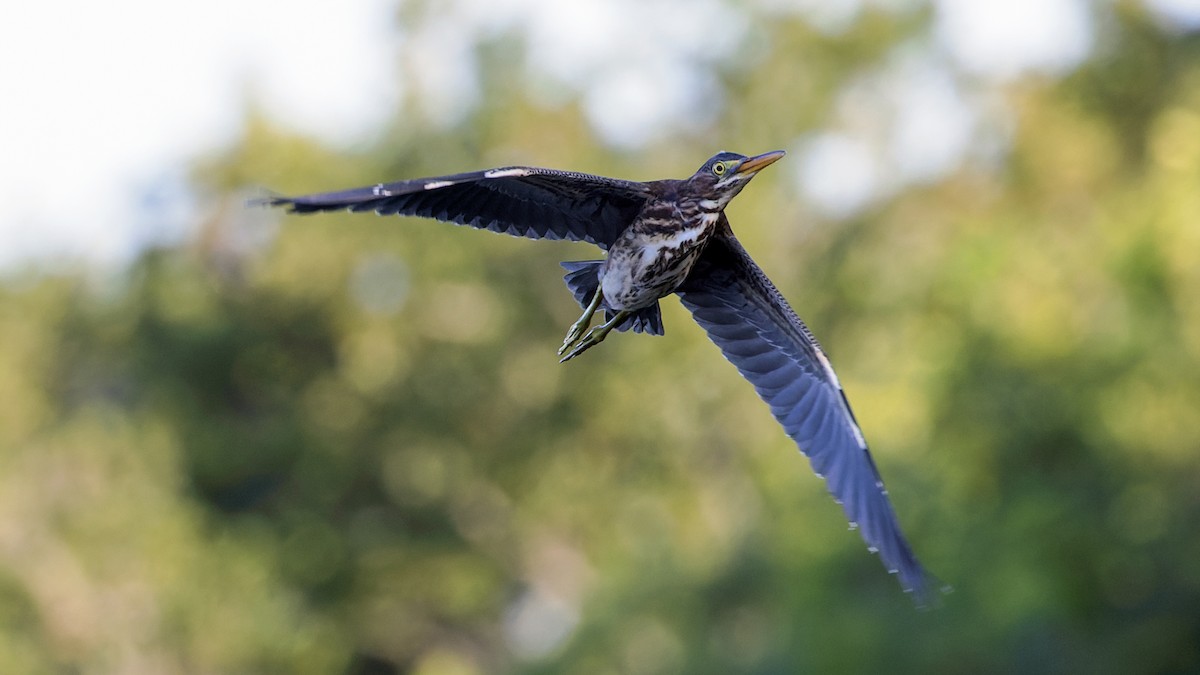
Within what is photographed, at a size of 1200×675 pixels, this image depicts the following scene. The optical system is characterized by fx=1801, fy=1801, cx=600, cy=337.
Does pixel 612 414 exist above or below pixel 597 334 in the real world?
above

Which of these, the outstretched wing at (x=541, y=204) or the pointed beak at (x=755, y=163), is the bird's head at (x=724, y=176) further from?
the outstretched wing at (x=541, y=204)

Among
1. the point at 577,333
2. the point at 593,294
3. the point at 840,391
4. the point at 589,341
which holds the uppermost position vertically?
the point at 593,294

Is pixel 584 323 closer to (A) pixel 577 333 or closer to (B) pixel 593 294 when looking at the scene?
(A) pixel 577 333

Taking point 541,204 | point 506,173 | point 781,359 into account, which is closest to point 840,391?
point 781,359

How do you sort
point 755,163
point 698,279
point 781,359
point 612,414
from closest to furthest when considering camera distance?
point 755,163, point 698,279, point 781,359, point 612,414

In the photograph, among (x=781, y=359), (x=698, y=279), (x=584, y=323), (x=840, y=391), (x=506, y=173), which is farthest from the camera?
(x=781, y=359)

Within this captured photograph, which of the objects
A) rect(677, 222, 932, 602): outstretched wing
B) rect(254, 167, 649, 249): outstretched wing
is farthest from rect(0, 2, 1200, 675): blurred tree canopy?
rect(254, 167, 649, 249): outstretched wing

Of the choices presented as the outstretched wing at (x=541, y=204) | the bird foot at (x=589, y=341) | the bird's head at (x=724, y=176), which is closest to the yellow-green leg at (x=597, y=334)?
the bird foot at (x=589, y=341)

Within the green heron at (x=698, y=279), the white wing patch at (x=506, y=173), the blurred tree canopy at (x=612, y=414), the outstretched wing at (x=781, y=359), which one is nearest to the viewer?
the white wing patch at (x=506, y=173)
